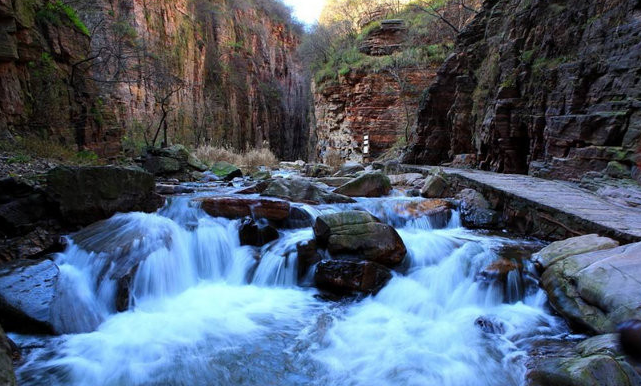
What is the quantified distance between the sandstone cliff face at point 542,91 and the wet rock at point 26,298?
285 inches

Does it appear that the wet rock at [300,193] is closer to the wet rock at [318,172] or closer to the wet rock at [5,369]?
the wet rock at [5,369]

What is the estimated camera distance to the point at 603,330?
2.64 metres

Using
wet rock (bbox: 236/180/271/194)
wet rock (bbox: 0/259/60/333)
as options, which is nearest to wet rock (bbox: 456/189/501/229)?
A: wet rock (bbox: 236/180/271/194)

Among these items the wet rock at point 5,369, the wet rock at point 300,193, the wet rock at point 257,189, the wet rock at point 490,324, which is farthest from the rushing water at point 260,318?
the wet rock at point 257,189

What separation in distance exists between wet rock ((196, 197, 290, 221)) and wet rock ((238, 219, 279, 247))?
0.28 m

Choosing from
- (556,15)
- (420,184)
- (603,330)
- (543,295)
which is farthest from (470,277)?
(556,15)

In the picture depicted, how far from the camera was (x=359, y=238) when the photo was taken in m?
4.40

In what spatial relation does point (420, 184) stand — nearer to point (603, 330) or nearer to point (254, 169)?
point (603, 330)

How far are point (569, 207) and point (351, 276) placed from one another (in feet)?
9.13

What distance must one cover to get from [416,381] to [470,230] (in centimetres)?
346

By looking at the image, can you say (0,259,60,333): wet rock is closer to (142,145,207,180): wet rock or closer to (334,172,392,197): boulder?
(334,172,392,197): boulder

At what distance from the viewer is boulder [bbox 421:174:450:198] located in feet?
25.0

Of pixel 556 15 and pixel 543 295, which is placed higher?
pixel 556 15

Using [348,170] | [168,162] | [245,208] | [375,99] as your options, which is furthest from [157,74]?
[245,208]
